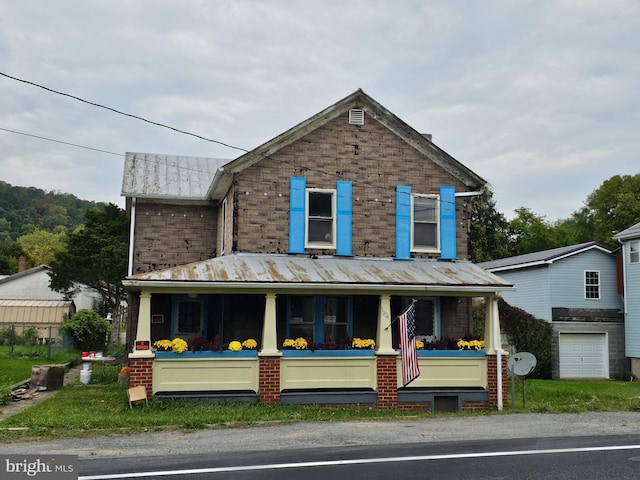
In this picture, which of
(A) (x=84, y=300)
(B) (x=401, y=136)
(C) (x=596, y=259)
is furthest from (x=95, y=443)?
(A) (x=84, y=300)

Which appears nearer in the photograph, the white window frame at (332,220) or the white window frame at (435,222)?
the white window frame at (332,220)

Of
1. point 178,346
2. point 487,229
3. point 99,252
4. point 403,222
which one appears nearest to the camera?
point 178,346

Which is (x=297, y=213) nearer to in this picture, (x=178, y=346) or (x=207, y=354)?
(x=207, y=354)

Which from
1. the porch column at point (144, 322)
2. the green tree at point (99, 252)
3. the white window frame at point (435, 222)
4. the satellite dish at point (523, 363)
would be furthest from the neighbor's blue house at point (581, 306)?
the porch column at point (144, 322)

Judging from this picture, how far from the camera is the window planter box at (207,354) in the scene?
14.1 metres

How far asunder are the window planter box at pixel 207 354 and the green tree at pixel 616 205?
1583 inches

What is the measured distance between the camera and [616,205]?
50.4m

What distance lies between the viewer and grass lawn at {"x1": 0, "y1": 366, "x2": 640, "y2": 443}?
1116 cm

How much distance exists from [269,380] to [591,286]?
18.8 meters

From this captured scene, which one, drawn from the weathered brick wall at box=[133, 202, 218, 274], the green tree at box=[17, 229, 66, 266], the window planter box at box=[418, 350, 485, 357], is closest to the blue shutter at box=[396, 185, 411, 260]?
the window planter box at box=[418, 350, 485, 357]

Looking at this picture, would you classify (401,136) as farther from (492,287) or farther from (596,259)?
(596,259)

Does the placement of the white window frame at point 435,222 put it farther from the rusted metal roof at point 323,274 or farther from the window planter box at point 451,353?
the window planter box at point 451,353

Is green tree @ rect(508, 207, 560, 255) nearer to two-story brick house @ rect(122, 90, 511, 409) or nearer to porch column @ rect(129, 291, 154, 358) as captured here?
two-story brick house @ rect(122, 90, 511, 409)

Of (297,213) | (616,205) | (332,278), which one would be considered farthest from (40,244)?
(332,278)
